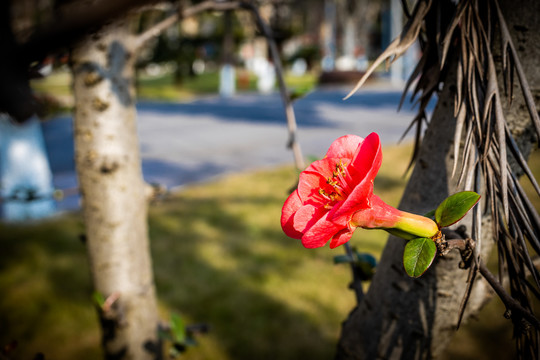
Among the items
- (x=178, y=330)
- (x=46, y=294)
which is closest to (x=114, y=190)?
(x=178, y=330)

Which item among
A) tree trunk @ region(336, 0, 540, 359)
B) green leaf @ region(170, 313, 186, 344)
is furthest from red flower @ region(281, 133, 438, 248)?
green leaf @ region(170, 313, 186, 344)

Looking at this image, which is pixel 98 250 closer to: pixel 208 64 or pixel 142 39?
pixel 142 39

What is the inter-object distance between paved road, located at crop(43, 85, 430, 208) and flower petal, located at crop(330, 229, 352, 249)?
579 centimetres

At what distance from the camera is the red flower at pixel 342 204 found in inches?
20.6

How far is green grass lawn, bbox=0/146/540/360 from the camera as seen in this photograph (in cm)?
272

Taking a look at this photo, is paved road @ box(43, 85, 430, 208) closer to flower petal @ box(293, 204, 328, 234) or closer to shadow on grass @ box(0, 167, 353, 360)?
shadow on grass @ box(0, 167, 353, 360)

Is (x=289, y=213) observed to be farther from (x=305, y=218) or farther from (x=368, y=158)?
(x=368, y=158)

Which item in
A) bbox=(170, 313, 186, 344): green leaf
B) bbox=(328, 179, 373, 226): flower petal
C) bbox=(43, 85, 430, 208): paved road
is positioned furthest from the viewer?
bbox=(43, 85, 430, 208): paved road

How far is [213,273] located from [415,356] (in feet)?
9.24

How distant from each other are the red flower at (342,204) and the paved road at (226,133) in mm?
5724

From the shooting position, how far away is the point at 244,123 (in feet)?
36.9

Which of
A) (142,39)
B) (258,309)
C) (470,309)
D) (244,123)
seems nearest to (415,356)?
(470,309)

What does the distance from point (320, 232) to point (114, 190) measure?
1.22m

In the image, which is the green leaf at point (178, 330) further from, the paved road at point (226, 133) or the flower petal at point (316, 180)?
the paved road at point (226, 133)
